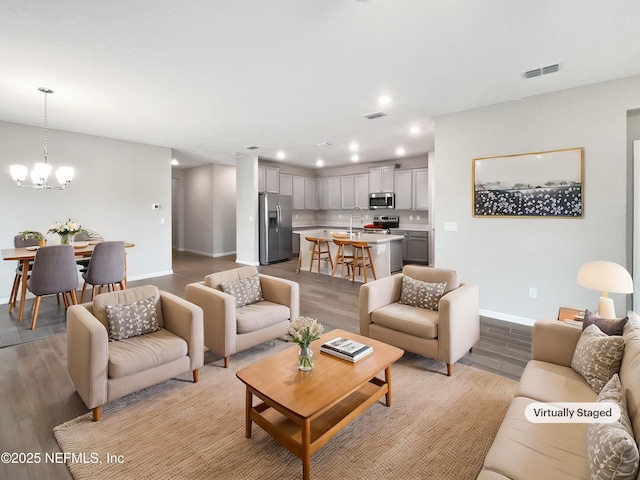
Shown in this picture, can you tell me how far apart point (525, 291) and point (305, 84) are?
3590 millimetres

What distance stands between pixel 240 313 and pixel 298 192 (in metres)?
7.06

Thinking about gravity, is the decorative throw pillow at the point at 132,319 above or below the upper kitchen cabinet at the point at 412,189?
below

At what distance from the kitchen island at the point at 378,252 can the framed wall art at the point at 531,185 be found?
2125 millimetres

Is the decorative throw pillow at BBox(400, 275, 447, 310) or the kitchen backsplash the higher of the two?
the kitchen backsplash

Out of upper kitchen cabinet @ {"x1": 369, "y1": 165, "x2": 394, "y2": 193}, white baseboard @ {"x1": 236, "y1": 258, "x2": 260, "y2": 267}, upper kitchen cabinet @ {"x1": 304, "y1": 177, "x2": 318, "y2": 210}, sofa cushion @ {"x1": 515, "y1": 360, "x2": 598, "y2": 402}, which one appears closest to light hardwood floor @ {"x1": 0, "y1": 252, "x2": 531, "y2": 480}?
sofa cushion @ {"x1": 515, "y1": 360, "x2": 598, "y2": 402}

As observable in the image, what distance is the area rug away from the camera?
1735 mm

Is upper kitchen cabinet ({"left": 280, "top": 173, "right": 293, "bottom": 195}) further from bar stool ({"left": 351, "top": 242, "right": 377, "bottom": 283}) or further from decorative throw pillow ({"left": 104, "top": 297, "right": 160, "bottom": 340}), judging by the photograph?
decorative throw pillow ({"left": 104, "top": 297, "right": 160, "bottom": 340})

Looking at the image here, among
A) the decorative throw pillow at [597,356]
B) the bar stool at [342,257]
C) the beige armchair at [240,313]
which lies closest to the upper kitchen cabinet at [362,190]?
the bar stool at [342,257]

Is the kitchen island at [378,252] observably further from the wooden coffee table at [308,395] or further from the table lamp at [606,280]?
the wooden coffee table at [308,395]

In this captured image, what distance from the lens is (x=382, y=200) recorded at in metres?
8.69

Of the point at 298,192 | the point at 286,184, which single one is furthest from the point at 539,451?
the point at 298,192

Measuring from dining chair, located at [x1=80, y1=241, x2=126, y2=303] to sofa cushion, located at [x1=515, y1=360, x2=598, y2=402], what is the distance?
15.6 ft

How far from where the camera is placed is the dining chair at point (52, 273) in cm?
374

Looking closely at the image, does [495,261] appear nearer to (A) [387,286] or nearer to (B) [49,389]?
(A) [387,286]
